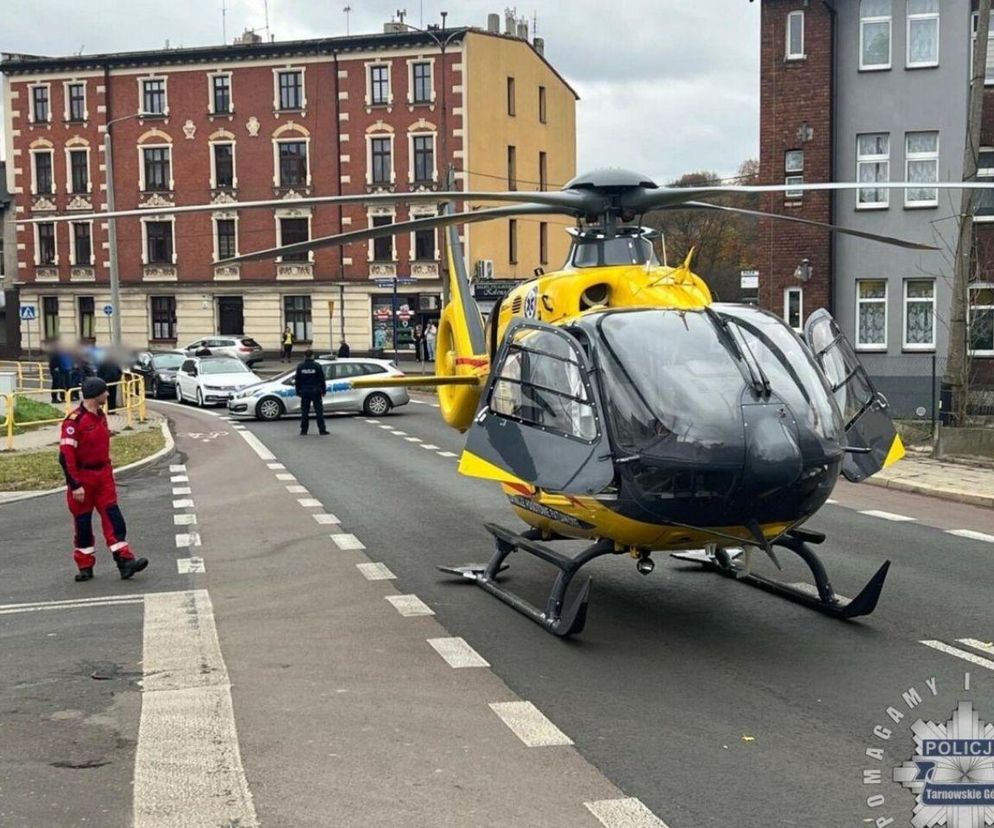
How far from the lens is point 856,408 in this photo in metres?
9.94

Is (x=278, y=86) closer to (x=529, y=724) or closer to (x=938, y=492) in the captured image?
(x=938, y=492)

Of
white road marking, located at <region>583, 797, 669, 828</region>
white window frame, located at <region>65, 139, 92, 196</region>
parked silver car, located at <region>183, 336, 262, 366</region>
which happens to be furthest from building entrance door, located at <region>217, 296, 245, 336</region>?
white road marking, located at <region>583, 797, 669, 828</region>

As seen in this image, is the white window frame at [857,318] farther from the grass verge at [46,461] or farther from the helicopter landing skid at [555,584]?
the helicopter landing skid at [555,584]

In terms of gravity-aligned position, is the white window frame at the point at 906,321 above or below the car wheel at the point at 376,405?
above

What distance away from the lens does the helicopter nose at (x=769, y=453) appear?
25.6 ft

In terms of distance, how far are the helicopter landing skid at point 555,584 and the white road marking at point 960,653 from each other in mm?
2251

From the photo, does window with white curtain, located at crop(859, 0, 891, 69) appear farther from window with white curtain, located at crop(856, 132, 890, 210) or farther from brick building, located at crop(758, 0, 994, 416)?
window with white curtain, located at crop(856, 132, 890, 210)

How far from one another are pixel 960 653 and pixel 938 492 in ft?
28.9

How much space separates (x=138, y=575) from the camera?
37.9 feet

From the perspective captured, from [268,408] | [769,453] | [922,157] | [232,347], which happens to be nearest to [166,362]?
[268,408]

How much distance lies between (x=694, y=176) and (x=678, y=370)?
64.5 m

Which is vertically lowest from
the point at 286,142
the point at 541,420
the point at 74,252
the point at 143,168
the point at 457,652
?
the point at 457,652

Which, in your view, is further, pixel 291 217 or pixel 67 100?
pixel 67 100

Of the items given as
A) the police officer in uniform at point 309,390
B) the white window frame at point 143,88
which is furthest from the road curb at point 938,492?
the white window frame at point 143,88
